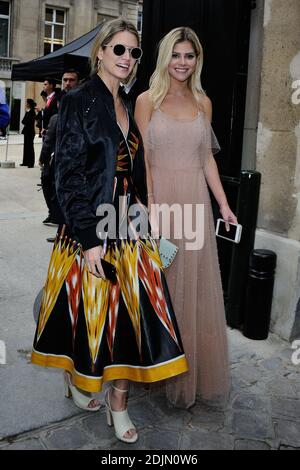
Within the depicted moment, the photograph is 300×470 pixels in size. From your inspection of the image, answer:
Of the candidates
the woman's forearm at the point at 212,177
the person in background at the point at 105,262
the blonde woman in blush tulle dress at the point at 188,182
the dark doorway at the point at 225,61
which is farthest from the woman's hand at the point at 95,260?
the dark doorway at the point at 225,61

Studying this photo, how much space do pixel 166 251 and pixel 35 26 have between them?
108 feet

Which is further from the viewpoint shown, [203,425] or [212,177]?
[212,177]

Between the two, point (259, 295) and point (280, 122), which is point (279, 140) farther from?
point (259, 295)

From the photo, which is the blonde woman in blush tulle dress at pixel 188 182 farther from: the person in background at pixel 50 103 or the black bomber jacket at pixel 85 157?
the person in background at pixel 50 103

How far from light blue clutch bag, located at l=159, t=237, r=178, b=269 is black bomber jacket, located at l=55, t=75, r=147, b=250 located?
558 millimetres

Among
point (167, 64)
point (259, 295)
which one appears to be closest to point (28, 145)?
point (259, 295)

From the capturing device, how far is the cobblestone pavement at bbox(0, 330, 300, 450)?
8.75 feet

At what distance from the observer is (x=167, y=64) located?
2898 mm

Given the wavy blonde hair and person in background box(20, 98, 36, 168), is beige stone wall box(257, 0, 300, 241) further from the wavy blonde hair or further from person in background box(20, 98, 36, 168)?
person in background box(20, 98, 36, 168)

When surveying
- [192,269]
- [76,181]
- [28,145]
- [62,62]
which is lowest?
[192,269]

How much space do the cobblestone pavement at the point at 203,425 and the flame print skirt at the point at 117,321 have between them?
1.35 feet

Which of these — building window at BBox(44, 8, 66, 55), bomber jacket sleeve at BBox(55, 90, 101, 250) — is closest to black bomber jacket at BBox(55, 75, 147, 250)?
bomber jacket sleeve at BBox(55, 90, 101, 250)

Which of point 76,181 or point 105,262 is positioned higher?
point 76,181

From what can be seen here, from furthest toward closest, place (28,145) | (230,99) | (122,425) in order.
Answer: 1. (28,145)
2. (230,99)
3. (122,425)
